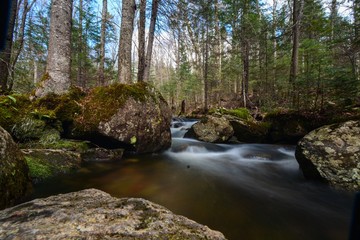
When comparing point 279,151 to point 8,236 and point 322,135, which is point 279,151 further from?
point 8,236

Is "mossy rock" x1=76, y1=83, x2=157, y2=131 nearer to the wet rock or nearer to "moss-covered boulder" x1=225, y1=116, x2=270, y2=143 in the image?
the wet rock

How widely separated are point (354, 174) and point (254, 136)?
4787 millimetres

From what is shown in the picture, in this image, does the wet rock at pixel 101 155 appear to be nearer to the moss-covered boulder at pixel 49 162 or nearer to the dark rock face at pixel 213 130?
the moss-covered boulder at pixel 49 162

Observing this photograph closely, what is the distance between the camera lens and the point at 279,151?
672 cm

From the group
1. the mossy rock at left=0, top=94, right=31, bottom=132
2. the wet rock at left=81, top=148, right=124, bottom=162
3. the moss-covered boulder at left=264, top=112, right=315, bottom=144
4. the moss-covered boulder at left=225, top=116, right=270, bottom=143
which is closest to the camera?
the mossy rock at left=0, top=94, right=31, bottom=132

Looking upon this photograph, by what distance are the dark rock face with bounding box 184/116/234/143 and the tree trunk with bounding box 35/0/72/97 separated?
4936mm

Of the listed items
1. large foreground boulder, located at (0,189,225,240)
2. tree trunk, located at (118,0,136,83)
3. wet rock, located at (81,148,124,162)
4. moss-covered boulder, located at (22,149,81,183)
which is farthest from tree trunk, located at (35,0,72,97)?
large foreground boulder, located at (0,189,225,240)

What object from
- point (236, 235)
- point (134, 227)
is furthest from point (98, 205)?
point (236, 235)

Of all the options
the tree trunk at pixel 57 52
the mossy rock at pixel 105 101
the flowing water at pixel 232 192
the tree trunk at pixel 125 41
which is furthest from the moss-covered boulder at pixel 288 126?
the tree trunk at pixel 57 52

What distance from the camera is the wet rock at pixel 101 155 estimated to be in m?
4.67

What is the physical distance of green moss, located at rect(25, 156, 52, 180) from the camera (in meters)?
3.39

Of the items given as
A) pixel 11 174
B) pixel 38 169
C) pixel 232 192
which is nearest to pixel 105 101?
pixel 38 169

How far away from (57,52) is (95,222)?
538 cm

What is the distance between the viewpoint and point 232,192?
3.75 meters
